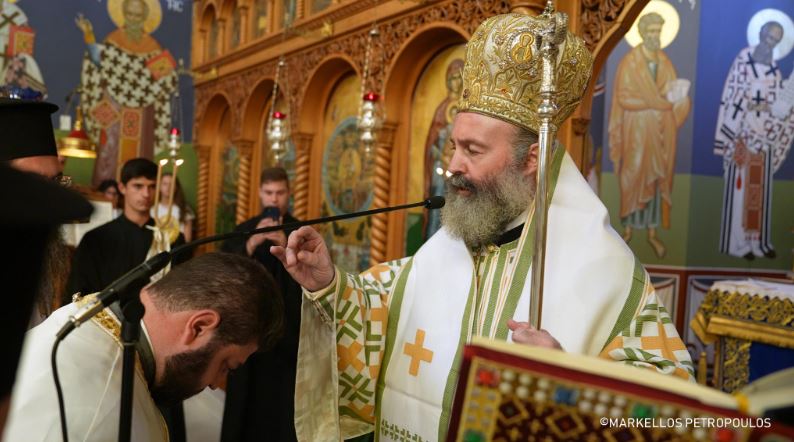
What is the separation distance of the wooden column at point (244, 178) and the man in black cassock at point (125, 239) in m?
4.66

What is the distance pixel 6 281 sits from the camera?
2.20ft

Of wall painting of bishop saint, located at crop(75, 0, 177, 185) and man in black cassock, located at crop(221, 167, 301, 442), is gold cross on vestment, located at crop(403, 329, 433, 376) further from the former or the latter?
wall painting of bishop saint, located at crop(75, 0, 177, 185)

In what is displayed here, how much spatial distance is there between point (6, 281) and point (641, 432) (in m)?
0.72

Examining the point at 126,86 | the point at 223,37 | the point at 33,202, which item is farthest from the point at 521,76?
the point at 126,86

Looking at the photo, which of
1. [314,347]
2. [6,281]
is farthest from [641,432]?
[314,347]

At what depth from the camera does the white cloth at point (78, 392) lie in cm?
135

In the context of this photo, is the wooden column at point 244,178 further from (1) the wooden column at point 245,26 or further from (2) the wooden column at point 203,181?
(2) the wooden column at point 203,181

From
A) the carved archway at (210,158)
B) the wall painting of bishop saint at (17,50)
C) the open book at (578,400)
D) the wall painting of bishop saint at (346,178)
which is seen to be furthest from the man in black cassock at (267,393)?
the wall painting of bishop saint at (17,50)

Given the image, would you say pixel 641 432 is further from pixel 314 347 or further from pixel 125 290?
pixel 314 347

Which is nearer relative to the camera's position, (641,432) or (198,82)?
(641,432)

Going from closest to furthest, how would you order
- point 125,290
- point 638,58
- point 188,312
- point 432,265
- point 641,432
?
point 641,432 < point 125,290 < point 188,312 < point 432,265 < point 638,58

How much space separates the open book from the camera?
0.79 meters

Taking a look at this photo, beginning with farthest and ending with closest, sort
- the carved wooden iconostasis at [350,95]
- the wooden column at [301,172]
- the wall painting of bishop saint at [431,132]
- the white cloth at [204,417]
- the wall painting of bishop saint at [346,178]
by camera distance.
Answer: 1. the wooden column at [301,172]
2. the wall painting of bishop saint at [346,178]
3. the wall painting of bishop saint at [431,132]
4. the carved wooden iconostasis at [350,95]
5. the white cloth at [204,417]

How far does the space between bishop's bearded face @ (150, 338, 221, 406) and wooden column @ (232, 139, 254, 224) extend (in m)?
7.74
